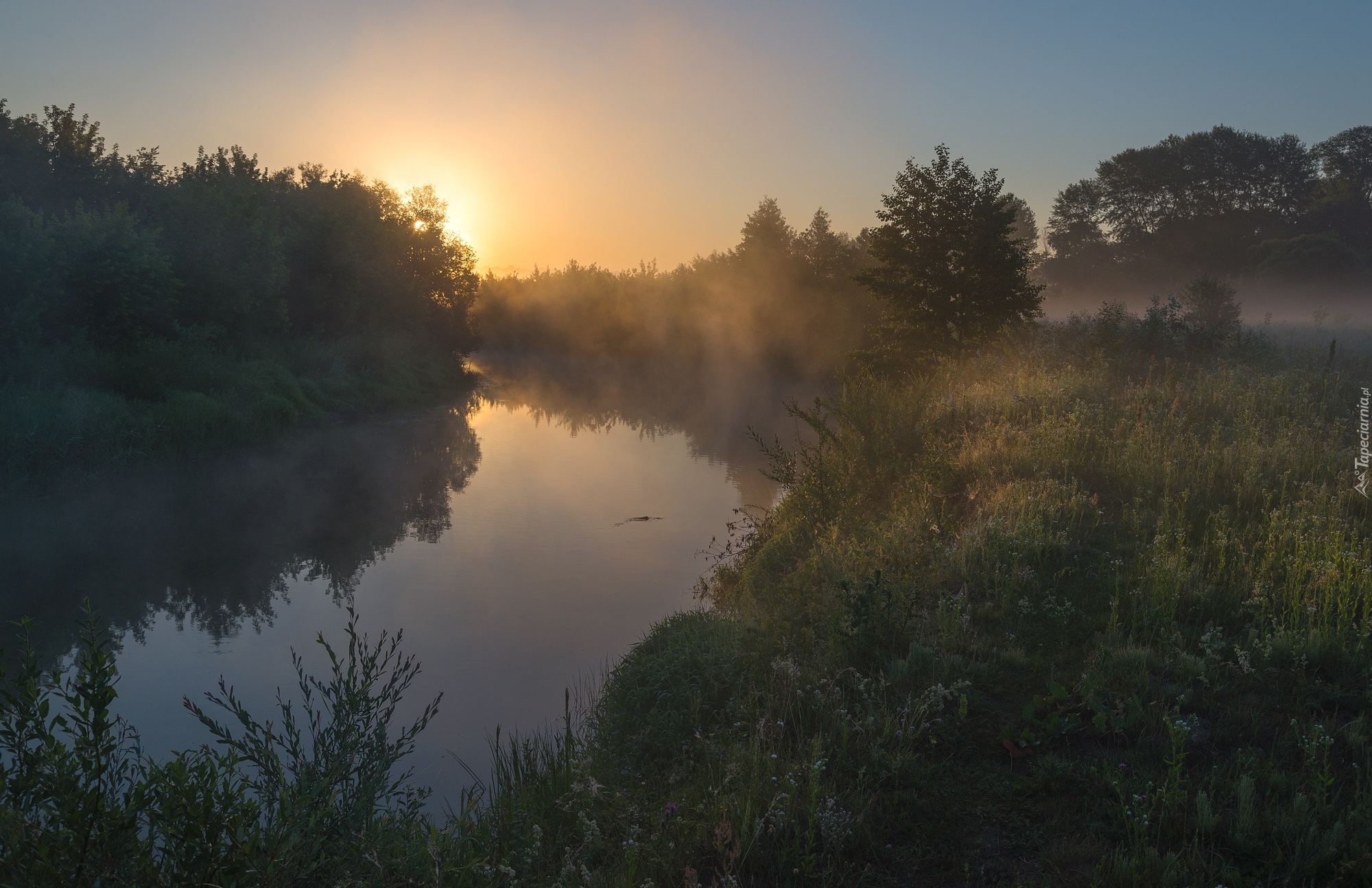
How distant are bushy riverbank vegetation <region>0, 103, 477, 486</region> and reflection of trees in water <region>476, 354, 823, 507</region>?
532 centimetres

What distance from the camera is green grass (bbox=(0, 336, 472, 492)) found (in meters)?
13.6

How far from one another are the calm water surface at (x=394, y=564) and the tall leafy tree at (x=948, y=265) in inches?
231

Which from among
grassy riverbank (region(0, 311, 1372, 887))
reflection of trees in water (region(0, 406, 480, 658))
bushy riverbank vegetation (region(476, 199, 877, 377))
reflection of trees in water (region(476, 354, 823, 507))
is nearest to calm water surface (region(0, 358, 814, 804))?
reflection of trees in water (region(0, 406, 480, 658))

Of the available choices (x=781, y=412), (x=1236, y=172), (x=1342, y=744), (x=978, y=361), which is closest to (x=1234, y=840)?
(x=1342, y=744)

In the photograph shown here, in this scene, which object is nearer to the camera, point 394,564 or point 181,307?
point 394,564

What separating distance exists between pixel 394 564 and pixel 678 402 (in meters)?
22.1

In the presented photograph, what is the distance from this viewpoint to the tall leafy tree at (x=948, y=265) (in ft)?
65.3

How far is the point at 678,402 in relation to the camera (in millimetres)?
32312

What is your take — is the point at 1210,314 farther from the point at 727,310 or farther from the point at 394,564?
the point at 727,310

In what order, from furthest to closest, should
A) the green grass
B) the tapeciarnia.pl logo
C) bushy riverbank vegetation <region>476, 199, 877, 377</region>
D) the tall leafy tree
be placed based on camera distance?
bushy riverbank vegetation <region>476, 199, 877, 377</region>
the tall leafy tree
the green grass
the tapeciarnia.pl logo

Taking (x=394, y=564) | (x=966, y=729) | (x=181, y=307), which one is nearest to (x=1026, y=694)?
(x=966, y=729)

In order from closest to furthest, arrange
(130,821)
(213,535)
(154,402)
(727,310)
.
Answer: (130,821)
(213,535)
(154,402)
(727,310)

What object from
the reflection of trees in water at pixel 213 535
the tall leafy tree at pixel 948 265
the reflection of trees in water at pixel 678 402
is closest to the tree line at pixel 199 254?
the reflection of trees in water at pixel 213 535

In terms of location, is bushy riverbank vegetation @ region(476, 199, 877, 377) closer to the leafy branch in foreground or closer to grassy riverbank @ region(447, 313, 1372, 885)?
grassy riverbank @ region(447, 313, 1372, 885)
